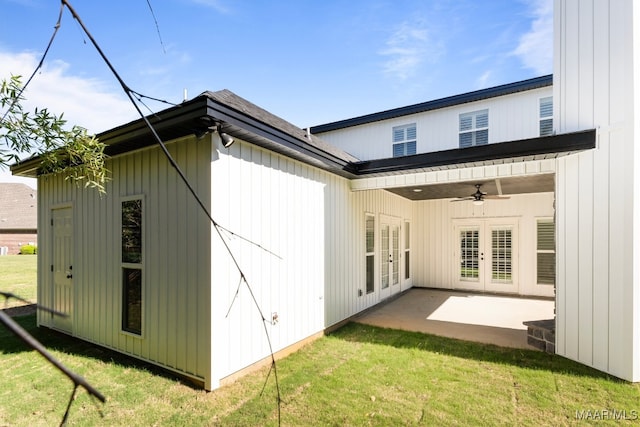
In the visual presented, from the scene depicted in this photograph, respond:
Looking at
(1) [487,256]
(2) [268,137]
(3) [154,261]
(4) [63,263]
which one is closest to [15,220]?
(4) [63,263]

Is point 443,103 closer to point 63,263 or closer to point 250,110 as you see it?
point 250,110

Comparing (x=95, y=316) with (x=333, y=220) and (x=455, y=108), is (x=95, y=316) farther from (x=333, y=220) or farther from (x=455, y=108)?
(x=455, y=108)

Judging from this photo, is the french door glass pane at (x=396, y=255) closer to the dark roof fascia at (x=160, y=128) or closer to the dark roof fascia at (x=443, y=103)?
the dark roof fascia at (x=443, y=103)

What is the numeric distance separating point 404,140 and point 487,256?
14.2 ft

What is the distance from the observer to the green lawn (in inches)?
117

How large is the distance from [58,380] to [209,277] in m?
2.27

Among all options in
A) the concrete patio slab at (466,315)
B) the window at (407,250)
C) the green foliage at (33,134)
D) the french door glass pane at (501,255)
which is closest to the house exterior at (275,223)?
the green foliage at (33,134)

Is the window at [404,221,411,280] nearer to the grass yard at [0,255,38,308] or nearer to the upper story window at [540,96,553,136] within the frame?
the upper story window at [540,96,553,136]

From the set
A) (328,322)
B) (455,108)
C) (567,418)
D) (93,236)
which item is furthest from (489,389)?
(455,108)

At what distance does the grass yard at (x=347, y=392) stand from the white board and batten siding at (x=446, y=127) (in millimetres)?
6515

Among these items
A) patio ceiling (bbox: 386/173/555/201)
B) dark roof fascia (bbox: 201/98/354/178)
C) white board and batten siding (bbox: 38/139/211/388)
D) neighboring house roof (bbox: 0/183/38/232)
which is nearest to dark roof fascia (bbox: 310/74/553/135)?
patio ceiling (bbox: 386/173/555/201)

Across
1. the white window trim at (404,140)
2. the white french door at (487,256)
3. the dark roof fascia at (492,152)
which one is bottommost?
the white french door at (487,256)

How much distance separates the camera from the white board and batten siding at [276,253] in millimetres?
3568

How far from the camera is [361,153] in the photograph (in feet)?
36.4
